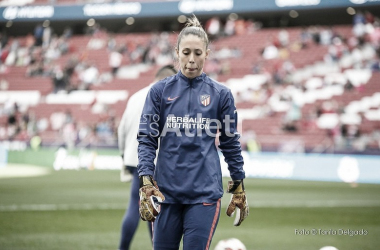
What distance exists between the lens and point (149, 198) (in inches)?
158

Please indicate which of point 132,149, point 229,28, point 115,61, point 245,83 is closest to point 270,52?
point 245,83

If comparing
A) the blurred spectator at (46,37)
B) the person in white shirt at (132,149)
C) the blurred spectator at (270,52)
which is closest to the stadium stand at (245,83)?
the blurred spectator at (270,52)

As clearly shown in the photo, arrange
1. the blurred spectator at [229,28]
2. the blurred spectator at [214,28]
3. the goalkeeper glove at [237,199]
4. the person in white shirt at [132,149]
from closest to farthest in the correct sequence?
1. the goalkeeper glove at [237,199]
2. the person in white shirt at [132,149]
3. the blurred spectator at [229,28]
4. the blurred spectator at [214,28]

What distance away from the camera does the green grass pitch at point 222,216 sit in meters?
8.48

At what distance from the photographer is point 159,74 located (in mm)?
6449

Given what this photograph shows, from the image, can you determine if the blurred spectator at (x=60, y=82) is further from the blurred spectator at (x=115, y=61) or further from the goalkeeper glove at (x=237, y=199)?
the goalkeeper glove at (x=237, y=199)

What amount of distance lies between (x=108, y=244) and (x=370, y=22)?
82.8 ft

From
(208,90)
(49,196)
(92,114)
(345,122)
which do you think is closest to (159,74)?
(208,90)

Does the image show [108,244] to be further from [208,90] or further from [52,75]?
[52,75]

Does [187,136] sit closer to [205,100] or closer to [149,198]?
[205,100]

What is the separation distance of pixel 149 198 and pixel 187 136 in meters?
0.49

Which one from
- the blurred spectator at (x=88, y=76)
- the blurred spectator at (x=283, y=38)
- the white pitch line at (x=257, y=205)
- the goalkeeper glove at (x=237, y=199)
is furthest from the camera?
the blurred spectator at (x=88, y=76)

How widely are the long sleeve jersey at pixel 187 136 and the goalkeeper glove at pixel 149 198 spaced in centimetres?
7

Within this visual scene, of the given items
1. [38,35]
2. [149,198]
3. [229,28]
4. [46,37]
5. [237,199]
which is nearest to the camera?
[149,198]
